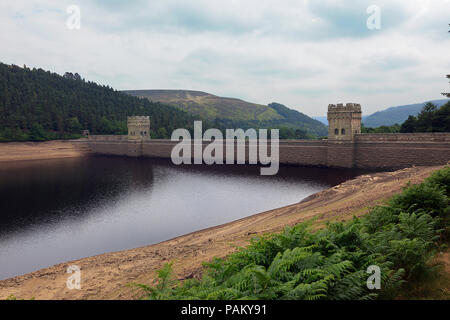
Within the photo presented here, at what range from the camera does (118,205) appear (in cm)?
2794

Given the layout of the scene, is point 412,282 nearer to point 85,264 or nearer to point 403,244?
point 403,244

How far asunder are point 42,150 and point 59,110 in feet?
72.4

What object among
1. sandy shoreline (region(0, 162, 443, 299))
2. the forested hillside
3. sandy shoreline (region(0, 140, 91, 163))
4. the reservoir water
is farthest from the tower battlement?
sandy shoreline (region(0, 140, 91, 163))

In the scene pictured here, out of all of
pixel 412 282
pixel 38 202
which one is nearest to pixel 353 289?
pixel 412 282

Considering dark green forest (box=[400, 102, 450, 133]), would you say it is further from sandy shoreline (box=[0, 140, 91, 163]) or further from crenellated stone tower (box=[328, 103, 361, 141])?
sandy shoreline (box=[0, 140, 91, 163])

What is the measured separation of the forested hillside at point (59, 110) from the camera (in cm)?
8244

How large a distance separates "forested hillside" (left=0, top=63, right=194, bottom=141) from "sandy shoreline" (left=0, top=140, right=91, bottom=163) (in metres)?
2.65

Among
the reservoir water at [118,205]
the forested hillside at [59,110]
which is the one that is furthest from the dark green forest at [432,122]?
the forested hillside at [59,110]

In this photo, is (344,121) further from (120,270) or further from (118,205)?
(120,270)

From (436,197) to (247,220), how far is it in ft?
46.6

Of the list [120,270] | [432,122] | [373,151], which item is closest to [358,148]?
[373,151]

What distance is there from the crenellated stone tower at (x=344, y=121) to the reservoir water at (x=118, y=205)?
5841 mm

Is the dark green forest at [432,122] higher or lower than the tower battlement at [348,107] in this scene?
lower

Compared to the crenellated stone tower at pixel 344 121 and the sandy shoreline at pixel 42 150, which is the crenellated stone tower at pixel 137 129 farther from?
the crenellated stone tower at pixel 344 121
